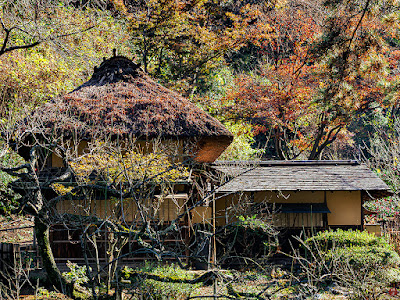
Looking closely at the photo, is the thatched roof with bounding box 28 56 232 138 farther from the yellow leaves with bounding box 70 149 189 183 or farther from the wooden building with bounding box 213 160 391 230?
the wooden building with bounding box 213 160 391 230

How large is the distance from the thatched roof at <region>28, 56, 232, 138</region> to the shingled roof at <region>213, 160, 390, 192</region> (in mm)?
1771

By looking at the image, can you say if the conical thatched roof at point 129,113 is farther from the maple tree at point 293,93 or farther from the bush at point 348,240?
the bush at point 348,240

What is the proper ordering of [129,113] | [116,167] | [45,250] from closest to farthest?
[45,250]
[116,167]
[129,113]

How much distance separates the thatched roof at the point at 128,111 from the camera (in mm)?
10891

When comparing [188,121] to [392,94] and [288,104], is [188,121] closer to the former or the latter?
[392,94]

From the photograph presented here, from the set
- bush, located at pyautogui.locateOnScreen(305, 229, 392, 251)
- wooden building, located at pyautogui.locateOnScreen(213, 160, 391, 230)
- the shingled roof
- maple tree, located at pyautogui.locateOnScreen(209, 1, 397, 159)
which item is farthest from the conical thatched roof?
bush, located at pyautogui.locateOnScreen(305, 229, 392, 251)

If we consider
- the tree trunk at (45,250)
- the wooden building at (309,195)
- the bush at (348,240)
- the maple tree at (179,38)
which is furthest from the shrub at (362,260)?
the maple tree at (179,38)

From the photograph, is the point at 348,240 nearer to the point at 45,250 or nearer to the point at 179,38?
the point at 45,250

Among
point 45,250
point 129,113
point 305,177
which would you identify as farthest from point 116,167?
point 305,177

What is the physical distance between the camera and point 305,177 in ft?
46.3

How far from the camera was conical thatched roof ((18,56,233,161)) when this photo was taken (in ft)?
35.6

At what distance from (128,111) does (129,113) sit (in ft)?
0.30

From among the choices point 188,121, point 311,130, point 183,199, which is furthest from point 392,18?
point 311,130

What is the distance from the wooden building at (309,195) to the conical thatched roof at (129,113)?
6.65 feet
